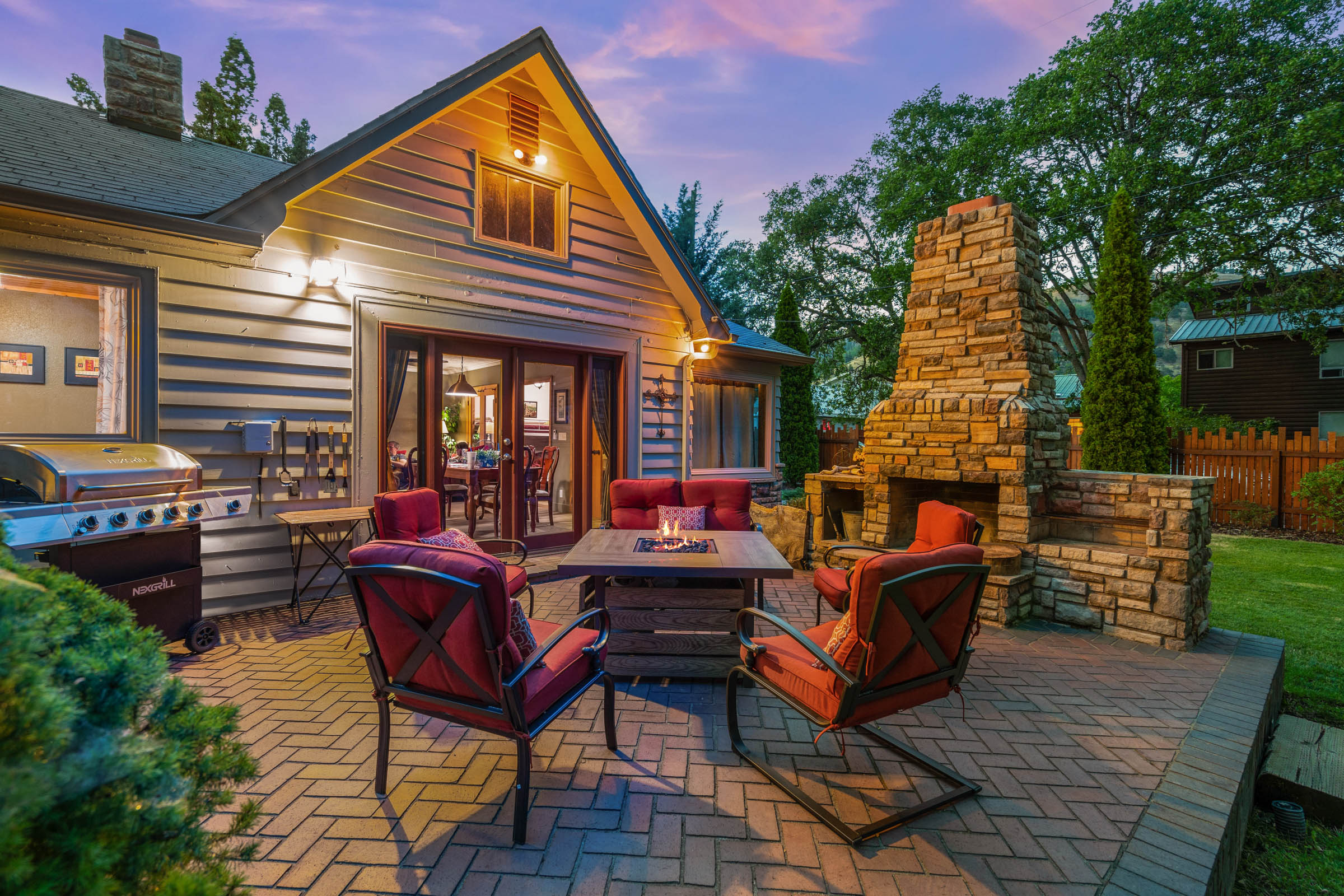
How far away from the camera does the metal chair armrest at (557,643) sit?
76.7 inches

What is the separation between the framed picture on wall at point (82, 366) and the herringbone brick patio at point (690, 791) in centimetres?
304

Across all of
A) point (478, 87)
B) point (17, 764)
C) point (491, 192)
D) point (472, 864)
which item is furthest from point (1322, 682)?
point (478, 87)

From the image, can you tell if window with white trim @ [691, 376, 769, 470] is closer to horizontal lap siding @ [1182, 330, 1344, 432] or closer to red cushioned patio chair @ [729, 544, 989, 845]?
red cushioned patio chair @ [729, 544, 989, 845]

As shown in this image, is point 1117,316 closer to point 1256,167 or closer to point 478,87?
point 1256,167

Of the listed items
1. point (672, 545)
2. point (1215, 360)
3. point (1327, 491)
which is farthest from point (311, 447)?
point (1215, 360)

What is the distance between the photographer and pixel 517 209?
19.4 feet

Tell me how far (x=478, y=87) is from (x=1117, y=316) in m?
9.52

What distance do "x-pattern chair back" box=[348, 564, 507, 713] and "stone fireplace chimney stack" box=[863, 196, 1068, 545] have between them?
14.0ft

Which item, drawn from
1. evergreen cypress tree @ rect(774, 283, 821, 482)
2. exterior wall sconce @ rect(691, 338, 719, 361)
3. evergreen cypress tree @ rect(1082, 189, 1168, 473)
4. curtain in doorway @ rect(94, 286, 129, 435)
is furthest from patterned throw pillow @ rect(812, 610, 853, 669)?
evergreen cypress tree @ rect(774, 283, 821, 482)

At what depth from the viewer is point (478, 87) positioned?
5305mm

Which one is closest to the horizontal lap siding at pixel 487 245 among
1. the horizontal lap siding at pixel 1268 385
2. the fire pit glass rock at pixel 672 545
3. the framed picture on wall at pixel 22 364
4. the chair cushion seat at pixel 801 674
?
the framed picture on wall at pixel 22 364

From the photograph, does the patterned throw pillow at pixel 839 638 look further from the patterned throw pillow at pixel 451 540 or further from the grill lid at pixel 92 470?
the grill lid at pixel 92 470

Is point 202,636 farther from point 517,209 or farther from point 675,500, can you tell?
point 517,209

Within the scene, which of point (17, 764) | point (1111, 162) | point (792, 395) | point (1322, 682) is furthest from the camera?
point (792, 395)
